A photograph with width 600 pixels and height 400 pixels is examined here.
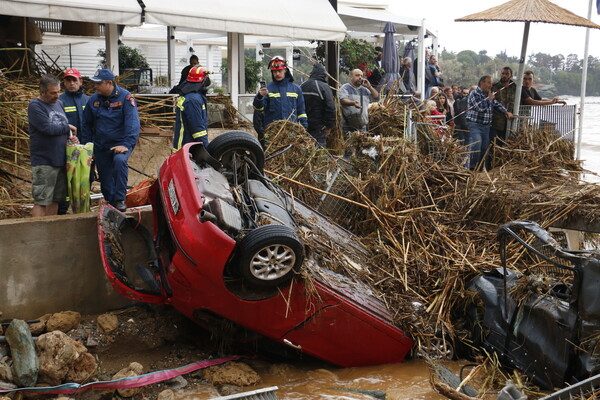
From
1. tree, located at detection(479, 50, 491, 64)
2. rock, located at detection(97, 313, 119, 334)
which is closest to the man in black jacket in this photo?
rock, located at detection(97, 313, 119, 334)

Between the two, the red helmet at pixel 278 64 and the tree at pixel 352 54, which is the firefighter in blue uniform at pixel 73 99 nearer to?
the red helmet at pixel 278 64

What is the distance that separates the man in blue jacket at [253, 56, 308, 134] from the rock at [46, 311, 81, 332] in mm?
4671

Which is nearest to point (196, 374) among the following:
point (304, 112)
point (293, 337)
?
point (293, 337)

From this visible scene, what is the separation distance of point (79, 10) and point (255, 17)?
11.4ft

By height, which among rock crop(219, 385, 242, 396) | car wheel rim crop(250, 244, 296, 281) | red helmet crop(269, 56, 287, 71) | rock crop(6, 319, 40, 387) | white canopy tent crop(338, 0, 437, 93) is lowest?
rock crop(219, 385, 242, 396)

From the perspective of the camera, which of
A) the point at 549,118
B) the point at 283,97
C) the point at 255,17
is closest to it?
the point at 283,97

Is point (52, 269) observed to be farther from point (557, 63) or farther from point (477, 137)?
point (557, 63)

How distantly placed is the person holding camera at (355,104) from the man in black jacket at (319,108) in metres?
0.32

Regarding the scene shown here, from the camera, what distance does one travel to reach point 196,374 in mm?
5250

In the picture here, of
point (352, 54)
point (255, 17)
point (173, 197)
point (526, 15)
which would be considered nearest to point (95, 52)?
point (352, 54)

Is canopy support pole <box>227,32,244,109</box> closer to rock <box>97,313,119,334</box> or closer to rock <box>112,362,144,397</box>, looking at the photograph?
rock <box>97,313,119,334</box>

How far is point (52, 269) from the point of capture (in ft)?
19.2

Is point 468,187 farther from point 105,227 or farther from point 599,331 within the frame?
point 105,227

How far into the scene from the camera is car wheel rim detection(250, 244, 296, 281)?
14.9 ft
